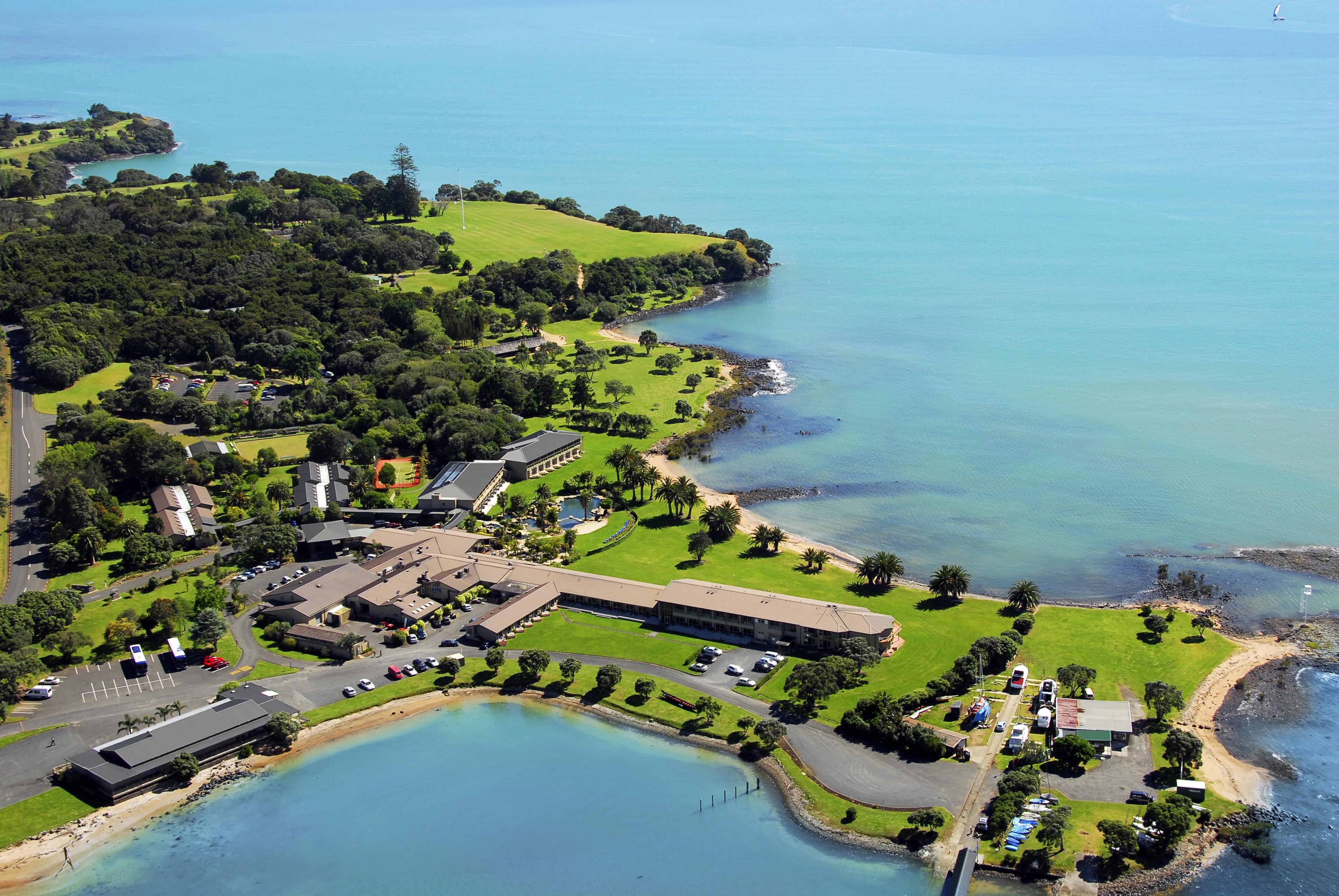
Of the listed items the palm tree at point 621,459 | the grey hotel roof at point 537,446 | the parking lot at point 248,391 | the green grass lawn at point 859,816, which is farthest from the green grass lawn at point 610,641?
the parking lot at point 248,391

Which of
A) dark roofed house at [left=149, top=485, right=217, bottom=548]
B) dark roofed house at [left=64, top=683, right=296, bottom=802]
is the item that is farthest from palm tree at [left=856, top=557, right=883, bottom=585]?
dark roofed house at [left=149, top=485, right=217, bottom=548]

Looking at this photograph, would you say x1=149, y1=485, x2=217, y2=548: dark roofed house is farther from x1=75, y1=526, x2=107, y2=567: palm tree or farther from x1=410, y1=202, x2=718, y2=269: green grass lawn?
x1=410, y1=202, x2=718, y2=269: green grass lawn

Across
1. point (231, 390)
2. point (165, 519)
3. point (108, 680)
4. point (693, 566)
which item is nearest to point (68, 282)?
point (231, 390)

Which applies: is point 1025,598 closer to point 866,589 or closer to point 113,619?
point 866,589

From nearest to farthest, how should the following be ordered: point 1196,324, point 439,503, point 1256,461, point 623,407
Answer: point 439,503
point 1256,461
point 623,407
point 1196,324

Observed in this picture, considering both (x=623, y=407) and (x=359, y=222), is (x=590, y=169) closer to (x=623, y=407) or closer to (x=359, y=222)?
(x=359, y=222)

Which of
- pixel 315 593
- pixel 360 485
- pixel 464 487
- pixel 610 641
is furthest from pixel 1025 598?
pixel 360 485
